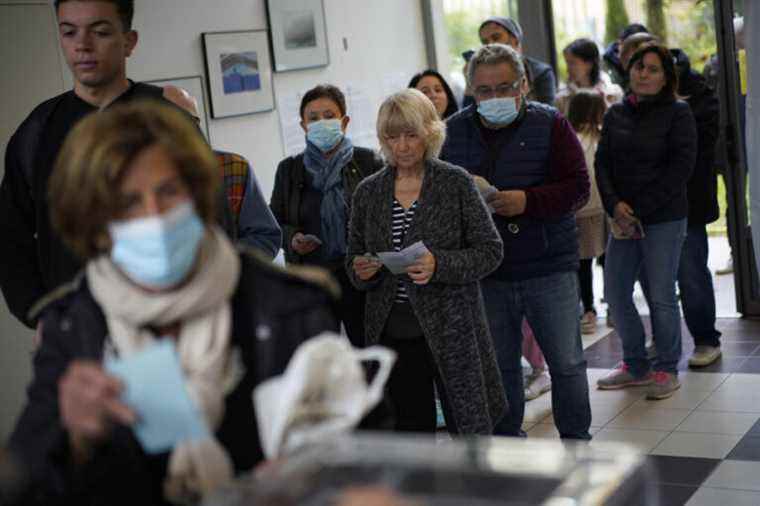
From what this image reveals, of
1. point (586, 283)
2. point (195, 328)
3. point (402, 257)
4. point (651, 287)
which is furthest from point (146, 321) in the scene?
point (586, 283)

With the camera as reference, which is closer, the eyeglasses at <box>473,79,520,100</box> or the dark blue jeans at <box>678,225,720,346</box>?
the eyeglasses at <box>473,79,520,100</box>

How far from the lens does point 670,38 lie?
7.73 m

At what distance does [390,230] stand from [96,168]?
7.81 ft

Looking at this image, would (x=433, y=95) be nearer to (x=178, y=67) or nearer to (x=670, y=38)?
(x=178, y=67)

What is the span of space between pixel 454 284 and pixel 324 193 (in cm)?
111

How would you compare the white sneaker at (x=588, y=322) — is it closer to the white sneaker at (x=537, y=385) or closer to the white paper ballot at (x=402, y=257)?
the white sneaker at (x=537, y=385)

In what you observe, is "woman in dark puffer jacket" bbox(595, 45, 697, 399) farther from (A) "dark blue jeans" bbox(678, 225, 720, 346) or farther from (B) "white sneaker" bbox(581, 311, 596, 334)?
(B) "white sneaker" bbox(581, 311, 596, 334)

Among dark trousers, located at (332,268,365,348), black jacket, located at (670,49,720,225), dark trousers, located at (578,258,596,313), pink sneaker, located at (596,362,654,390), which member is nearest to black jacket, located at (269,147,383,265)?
dark trousers, located at (332,268,365,348)

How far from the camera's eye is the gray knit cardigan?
13.2ft

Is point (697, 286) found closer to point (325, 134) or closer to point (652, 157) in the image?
point (652, 157)

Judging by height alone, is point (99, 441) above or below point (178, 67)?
below

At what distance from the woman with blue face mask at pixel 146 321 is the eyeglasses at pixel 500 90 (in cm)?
267

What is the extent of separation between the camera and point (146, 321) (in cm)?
177

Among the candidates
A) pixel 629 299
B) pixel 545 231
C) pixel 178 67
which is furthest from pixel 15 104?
pixel 629 299
